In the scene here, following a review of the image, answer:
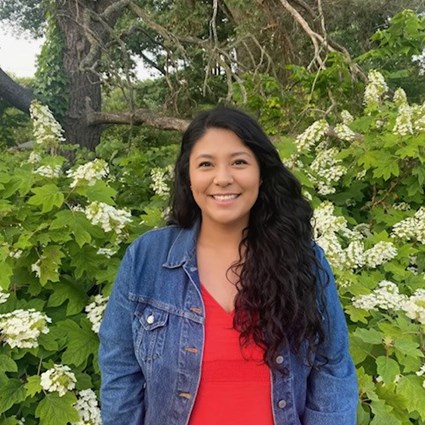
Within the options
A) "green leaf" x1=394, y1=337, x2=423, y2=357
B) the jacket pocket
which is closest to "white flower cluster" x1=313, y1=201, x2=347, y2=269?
"green leaf" x1=394, y1=337, x2=423, y2=357

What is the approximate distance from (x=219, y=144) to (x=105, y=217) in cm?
88

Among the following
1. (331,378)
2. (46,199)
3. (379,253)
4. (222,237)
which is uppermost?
(46,199)

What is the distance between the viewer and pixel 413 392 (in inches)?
78.1

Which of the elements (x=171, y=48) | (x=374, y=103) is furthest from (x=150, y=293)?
(x=171, y=48)

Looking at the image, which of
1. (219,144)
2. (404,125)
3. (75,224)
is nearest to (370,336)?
(219,144)

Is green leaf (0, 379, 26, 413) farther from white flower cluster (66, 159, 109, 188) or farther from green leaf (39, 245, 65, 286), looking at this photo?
white flower cluster (66, 159, 109, 188)

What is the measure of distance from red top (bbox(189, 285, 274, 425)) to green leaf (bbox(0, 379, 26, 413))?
31.6 inches

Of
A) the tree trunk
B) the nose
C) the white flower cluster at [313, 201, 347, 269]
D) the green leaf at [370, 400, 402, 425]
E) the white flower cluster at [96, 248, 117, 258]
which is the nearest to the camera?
the nose

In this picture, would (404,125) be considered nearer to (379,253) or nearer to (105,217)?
(379,253)

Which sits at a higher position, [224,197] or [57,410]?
[224,197]

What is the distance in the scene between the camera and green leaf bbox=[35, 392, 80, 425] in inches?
73.5

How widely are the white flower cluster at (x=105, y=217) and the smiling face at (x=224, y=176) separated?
775mm

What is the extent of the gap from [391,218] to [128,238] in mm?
1936

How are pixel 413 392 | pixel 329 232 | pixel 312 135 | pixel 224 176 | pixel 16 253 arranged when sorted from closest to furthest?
pixel 224 176 < pixel 413 392 < pixel 16 253 < pixel 329 232 < pixel 312 135
